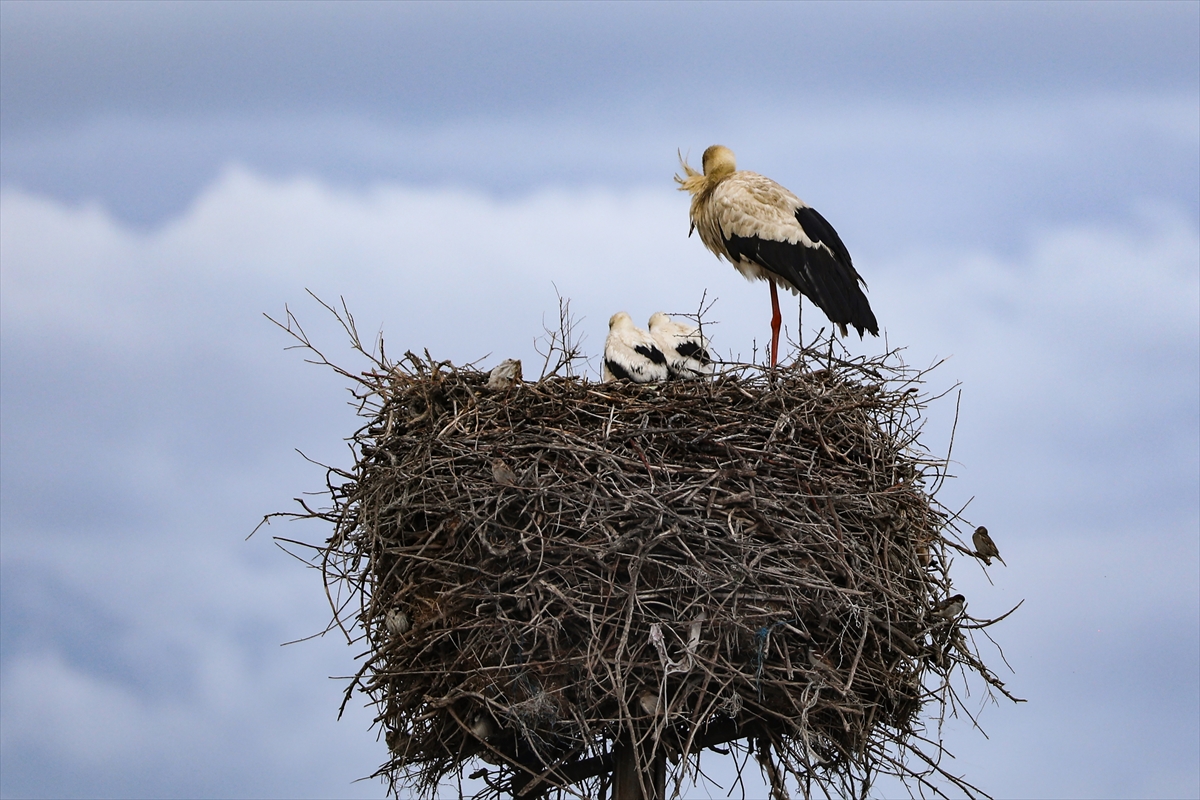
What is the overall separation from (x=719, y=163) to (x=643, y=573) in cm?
448

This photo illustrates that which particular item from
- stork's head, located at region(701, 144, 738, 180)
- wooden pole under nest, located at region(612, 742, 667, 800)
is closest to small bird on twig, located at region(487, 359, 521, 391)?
wooden pole under nest, located at region(612, 742, 667, 800)

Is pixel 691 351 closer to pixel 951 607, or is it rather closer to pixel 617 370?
pixel 617 370

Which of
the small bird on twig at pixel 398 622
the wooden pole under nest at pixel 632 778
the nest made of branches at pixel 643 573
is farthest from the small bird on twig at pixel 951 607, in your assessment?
the small bird on twig at pixel 398 622

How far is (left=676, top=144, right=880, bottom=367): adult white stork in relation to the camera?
9703mm

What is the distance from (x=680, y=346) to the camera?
9.39 m

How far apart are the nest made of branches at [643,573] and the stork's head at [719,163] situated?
2.88 meters

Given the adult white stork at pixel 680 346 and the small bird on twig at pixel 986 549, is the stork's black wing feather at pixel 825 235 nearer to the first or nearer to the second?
the adult white stork at pixel 680 346

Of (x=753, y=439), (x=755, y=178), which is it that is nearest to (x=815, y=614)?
(x=753, y=439)

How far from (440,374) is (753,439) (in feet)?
6.30

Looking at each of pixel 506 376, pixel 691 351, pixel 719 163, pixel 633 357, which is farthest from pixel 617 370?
pixel 719 163

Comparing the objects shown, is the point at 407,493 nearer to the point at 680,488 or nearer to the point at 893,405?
the point at 680,488

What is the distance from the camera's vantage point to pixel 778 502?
24.5ft

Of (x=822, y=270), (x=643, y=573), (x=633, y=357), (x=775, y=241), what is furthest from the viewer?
(x=775, y=241)

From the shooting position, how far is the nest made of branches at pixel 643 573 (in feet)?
23.7
